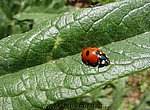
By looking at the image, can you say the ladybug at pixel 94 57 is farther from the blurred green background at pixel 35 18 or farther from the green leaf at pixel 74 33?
the blurred green background at pixel 35 18

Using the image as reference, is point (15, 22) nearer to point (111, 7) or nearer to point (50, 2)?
point (50, 2)

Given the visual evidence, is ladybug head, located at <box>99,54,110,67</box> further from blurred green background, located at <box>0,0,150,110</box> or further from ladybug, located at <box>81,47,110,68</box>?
blurred green background, located at <box>0,0,150,110</box>

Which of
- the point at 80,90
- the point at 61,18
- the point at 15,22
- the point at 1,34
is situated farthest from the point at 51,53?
the point at 15,22

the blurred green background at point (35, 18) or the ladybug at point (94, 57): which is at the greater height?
the ladybug at point (94, 57)

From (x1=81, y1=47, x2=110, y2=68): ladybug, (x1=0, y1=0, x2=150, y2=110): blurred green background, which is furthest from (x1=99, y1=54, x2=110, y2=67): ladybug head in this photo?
(x1=0, y1=0, x2=150, y2=110): blurred green background

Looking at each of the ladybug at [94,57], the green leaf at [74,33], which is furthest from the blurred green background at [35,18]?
the green leaf at [74,33]

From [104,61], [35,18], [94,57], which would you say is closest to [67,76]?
[104,61]
